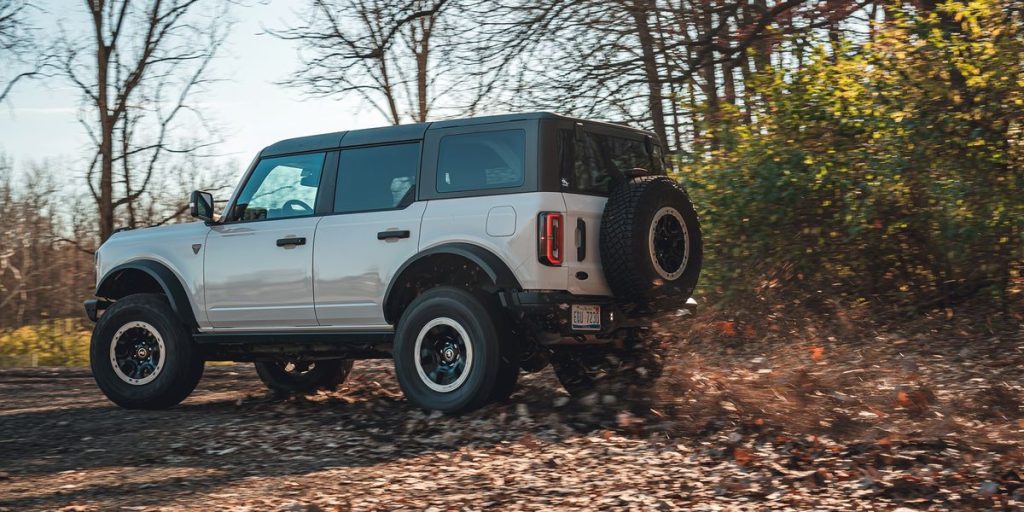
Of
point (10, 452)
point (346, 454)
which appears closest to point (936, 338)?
point (346, 454)

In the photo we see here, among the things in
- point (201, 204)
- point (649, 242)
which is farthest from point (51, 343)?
point (649, 242)

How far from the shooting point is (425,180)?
7.37 metres

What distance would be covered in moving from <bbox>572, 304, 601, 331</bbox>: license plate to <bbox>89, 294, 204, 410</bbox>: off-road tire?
3.14 metres

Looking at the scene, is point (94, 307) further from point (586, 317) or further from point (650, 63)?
point (650, 63)

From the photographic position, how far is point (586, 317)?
6953 millimetres

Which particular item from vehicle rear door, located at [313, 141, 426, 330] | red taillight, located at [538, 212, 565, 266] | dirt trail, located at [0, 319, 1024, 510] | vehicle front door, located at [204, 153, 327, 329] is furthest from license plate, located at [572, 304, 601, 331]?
vehicle front door, located at [204, 153, 327, 329]

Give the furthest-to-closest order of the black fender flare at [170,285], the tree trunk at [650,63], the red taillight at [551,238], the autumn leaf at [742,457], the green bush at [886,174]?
the tree trunk at [650,63]
the green bush at [886,174]
the black fender flare at [170,285]
the red taillight at [551,238]
the autumn leaf at [742,457]

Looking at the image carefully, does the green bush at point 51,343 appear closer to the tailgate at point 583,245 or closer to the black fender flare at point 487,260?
the black fender flare at point 487,260

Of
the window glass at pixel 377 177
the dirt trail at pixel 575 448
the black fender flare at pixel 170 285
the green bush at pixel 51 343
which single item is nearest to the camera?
the dirt trail at pixel 575 448

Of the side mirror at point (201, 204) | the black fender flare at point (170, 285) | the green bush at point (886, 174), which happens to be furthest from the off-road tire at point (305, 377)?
the green bush at point (886, 174)

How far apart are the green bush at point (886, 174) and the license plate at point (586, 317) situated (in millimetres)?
3592

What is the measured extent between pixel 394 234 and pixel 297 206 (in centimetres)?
103

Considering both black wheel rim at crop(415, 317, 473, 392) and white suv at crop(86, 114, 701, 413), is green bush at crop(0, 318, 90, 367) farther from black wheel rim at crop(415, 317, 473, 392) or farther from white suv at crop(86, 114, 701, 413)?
black wheel rim at crop(415, 317, 473, 392)

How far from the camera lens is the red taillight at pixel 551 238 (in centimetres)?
673
